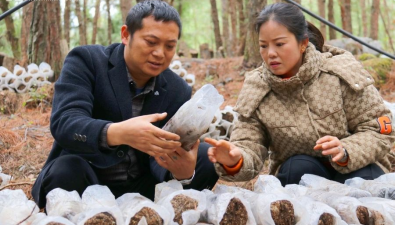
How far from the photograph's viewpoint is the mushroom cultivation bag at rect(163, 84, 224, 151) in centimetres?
199

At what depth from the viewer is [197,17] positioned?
23281 mm

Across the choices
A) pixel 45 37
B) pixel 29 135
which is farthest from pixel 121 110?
pixel 45 37

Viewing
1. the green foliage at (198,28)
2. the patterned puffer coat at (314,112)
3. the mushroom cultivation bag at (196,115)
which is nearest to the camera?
the mushroom cultivation bag at (196,115)

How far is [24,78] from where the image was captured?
6.18m

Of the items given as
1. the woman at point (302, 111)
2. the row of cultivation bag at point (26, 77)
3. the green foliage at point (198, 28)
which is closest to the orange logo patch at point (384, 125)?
the woman at point (302, 111)

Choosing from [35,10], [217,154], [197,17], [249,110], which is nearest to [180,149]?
[217,154]

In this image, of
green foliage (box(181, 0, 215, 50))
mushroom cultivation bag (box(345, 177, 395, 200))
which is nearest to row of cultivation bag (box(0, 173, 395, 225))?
mushroom cultivation bag (box(345, 177, 395, 200))

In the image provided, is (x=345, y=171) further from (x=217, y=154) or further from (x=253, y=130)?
(x=217, y=154)

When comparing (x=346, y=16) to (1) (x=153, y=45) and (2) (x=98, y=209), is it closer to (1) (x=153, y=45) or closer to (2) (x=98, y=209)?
(1) (x=153, y=45)

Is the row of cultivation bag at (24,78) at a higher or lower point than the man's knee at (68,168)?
lower

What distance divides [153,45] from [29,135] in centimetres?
269

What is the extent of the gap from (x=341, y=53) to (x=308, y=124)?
552 millimetres

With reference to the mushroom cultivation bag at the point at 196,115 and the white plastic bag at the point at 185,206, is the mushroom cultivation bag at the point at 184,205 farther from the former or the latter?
the mushroom cultivation bag at the point at 196,115

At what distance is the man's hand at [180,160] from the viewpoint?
7.32 ft
